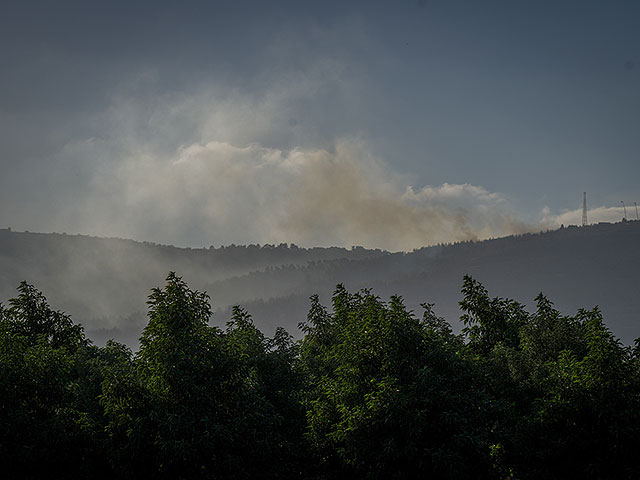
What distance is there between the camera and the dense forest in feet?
72.5

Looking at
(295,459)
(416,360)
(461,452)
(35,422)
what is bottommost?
(295,459)

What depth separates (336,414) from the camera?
26062 millimetres

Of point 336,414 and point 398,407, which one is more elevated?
point 398,407

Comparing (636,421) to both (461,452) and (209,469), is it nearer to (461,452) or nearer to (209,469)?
(461,452)

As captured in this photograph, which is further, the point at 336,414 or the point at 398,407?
the point at 336,414

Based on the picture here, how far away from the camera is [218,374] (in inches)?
935

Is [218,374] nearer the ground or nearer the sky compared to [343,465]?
nearer the sky

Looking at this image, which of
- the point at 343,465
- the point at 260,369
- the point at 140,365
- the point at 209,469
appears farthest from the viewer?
the point at 260,369

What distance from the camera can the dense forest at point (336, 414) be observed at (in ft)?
72.5

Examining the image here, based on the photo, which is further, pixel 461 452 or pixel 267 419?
pixel 267 419

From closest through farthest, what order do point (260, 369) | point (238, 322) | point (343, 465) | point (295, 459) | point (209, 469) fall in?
point (209, 469)
point (343, 465)
point (295, 459)
point (260, 369)
point (238, 322)

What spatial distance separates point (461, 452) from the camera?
22.5 meters

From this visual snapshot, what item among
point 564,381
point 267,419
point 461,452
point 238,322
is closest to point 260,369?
point 238,322

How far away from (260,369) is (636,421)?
2161 cm
